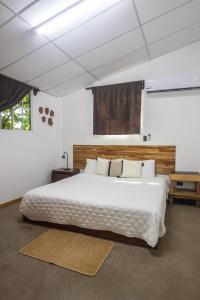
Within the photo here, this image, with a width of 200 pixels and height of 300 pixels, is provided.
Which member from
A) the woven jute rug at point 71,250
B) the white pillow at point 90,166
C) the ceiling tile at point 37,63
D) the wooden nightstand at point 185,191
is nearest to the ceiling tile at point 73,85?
the ceiling tile at point 37,63

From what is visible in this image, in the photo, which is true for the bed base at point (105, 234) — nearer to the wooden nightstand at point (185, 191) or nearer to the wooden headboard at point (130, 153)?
the wooden nightstand at point (185, 191)

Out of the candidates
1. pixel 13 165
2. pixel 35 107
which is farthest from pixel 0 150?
pixel 35 107

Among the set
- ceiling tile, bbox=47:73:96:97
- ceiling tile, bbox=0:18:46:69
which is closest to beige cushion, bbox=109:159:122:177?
ceiling tile, bbox=47:73:96:97

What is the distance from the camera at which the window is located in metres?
3.42

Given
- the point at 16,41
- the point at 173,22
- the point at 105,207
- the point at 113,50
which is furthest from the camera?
the point at 113,50

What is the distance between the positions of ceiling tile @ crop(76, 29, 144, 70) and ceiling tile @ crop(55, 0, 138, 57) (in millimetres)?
139

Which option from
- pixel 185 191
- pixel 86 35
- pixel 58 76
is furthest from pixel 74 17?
pixel 185 191

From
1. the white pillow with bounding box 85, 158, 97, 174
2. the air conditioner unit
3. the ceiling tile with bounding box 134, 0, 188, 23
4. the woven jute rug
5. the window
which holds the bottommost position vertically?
the woven jute rug

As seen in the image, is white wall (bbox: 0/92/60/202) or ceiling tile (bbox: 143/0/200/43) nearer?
ceiling tile (bbox: 143/0/200/43)

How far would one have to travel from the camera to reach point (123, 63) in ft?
12.5

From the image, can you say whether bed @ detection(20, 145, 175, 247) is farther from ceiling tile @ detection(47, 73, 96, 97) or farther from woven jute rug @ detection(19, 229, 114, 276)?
ceiling tile @ detection(47, 73, 96, 97)

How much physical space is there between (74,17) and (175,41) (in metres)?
2.09

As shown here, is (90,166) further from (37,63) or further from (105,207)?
(37,63)

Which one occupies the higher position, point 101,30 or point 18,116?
point 101,30
